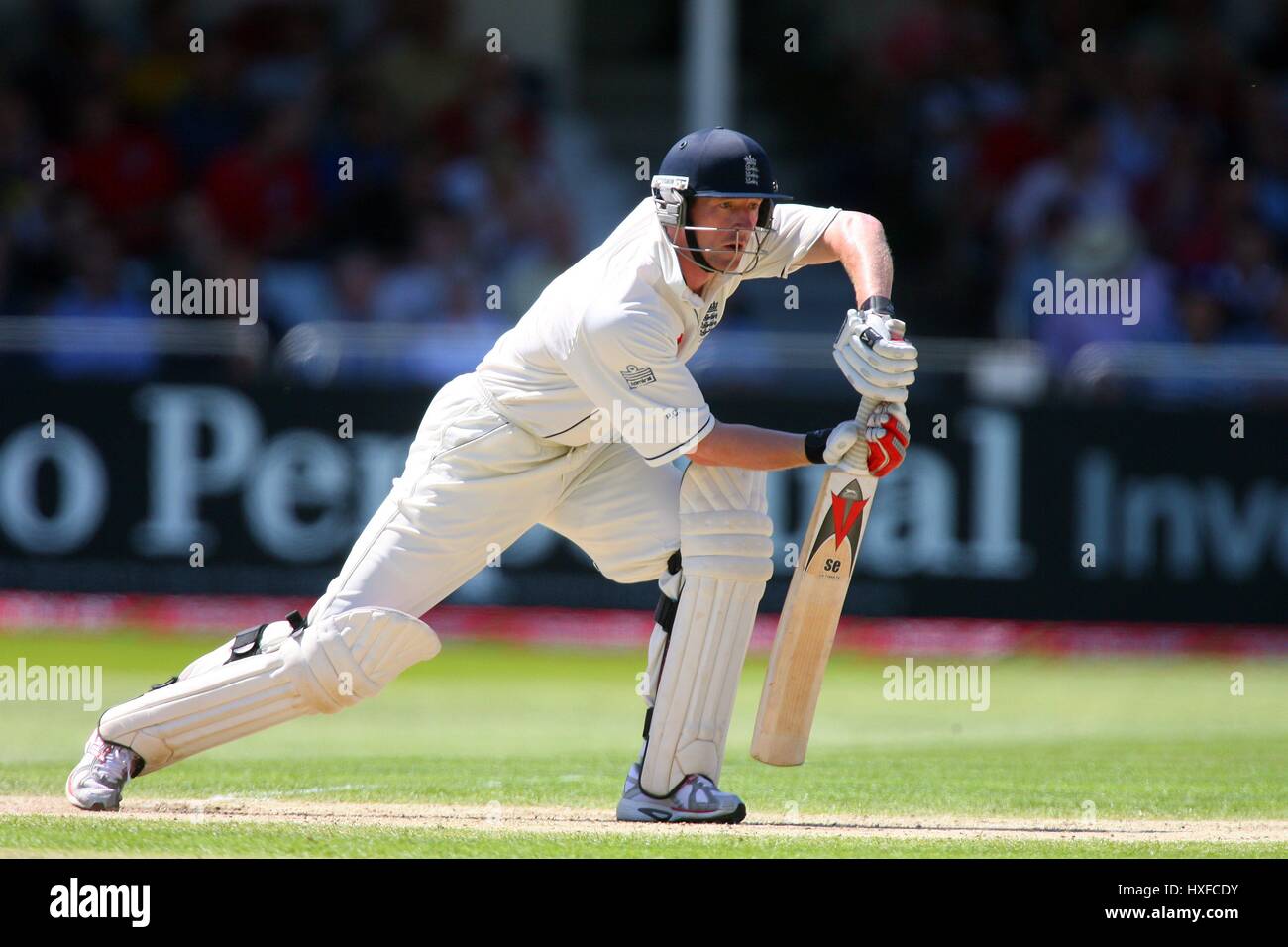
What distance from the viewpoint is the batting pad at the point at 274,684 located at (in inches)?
187

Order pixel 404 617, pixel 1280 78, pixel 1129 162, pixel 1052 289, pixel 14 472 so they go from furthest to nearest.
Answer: pixel 1280 78 → pixel 1129 162 → pixel 1052 289 → pixel 14 472 → pixel 404 617

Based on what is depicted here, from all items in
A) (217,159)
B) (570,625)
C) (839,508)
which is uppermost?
(217,159)

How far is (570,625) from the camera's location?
9719 millimetres

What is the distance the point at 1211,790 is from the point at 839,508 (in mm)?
1451

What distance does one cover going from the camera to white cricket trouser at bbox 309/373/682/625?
4859 mm

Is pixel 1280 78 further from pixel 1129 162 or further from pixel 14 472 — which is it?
pixel 14 472

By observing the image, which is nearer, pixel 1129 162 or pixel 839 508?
pixel 839 508

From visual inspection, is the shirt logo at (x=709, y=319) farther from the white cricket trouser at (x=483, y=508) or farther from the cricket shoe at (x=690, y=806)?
the cricket shoe at (x=690, y=806)

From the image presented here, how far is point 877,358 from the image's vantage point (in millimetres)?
4602

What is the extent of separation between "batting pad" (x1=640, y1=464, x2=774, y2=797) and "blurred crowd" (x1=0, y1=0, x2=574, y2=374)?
5.61 metres

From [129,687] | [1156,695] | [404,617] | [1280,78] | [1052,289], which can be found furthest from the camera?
[1280,78]

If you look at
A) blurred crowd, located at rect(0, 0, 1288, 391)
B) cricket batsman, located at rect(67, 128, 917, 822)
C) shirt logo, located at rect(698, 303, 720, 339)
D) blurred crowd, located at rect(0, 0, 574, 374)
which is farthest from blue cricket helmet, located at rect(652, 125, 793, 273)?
blurred crowd, located at rect(0, 0, 574, 374)

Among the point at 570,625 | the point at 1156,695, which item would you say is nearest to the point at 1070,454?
the point at 1156,695

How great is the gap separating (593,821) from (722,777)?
116 centimetres
